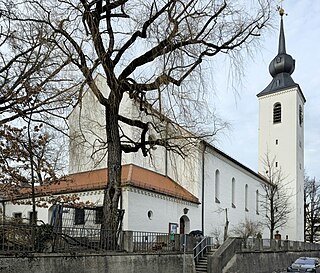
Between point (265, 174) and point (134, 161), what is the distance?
30.9 m

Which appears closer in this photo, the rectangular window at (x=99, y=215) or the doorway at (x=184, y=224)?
the rectangular window at (x=99, y=215)

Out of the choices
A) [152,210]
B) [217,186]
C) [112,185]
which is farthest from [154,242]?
[217,186]

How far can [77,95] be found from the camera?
16812 millimetres

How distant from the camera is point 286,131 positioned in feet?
190

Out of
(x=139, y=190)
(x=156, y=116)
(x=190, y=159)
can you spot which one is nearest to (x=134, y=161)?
(x=139, y=190)

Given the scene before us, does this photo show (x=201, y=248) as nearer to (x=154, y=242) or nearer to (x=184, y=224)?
(x=154, y=242)

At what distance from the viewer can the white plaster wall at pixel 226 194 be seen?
122 feet

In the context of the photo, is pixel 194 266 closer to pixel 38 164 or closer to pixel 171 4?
pixel 38 164

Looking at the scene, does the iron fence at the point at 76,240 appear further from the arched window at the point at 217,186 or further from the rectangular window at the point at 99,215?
the arched window at the point at 217,186

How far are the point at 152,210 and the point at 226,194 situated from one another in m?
14.7

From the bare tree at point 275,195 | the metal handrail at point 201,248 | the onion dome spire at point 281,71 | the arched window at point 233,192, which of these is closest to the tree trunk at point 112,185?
the metal handrail at point 201,248

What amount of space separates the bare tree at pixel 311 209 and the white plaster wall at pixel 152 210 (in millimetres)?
39698

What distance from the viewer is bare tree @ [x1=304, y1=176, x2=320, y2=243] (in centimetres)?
6800

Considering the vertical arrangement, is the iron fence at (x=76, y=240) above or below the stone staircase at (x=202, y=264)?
above
